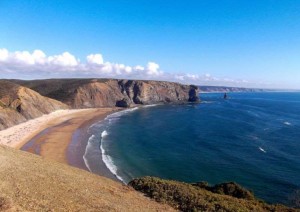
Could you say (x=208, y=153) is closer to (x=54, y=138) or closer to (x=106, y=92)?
(x=54, y=138)

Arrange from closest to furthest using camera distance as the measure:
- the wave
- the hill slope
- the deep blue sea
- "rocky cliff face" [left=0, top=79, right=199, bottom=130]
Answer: the hill slope < the deep blue sea < the wave < "rocky cliff face" [left=0, top=79, right=199, bottom=130]

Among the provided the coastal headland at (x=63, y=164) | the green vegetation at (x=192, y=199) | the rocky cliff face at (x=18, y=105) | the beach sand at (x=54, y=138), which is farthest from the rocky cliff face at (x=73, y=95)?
the green vegetation at (x=192, y=199)

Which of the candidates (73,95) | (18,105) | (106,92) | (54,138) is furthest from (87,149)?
(106,92)

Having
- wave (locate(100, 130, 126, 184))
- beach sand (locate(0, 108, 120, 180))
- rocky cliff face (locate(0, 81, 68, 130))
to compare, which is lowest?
beach sand (locate(0, 108, 120, 180))

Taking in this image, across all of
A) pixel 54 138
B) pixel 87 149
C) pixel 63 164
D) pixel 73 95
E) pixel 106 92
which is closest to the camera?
pixel 63 164

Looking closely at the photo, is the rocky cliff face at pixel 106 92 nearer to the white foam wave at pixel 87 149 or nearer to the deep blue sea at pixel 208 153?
the deep blue sea at pixel 208 153

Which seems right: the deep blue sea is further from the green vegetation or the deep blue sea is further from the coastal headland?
the green vegetation

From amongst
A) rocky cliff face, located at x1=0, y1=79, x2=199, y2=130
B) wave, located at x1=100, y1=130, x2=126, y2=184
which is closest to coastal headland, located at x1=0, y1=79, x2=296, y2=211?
rocky cliff face, located at x1=0, y1=79, x2=199, y2=130
